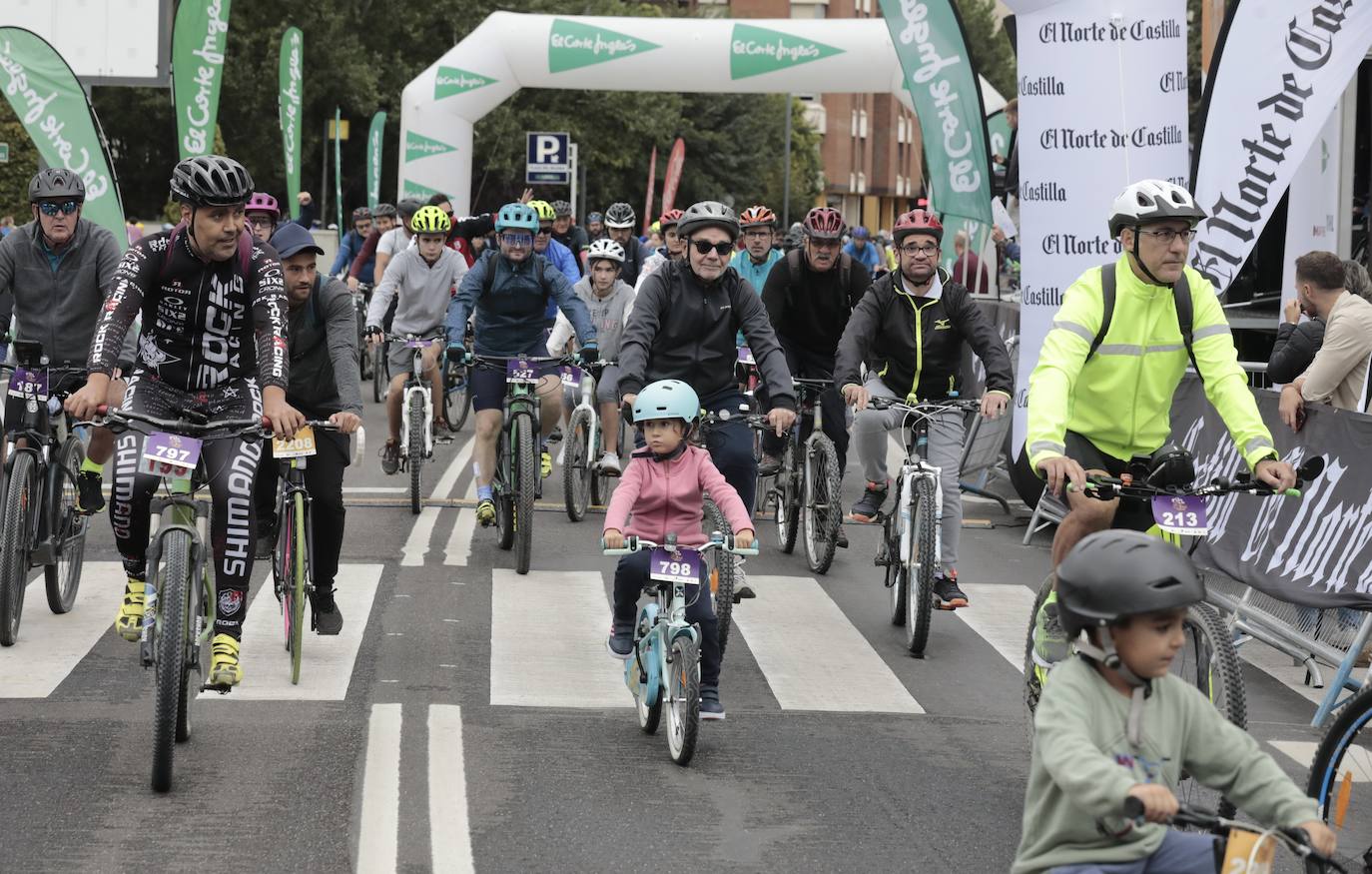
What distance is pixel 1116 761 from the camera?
13.1 ft

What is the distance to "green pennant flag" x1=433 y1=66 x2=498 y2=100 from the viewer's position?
29562 mm

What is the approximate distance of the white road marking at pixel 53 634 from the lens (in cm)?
805

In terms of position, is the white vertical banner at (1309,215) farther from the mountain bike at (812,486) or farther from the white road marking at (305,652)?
the white road marking at (305,652)

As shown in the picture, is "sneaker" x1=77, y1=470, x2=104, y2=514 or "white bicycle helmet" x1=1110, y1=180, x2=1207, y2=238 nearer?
"white bicycle helmet" x1=1110, y1=180, x2=1207, y2=238

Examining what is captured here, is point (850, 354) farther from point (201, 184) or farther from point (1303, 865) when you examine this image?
point (1303, 865)

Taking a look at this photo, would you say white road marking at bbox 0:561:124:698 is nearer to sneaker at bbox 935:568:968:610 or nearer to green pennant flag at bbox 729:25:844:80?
sneaker at bbox 935:568:968:610

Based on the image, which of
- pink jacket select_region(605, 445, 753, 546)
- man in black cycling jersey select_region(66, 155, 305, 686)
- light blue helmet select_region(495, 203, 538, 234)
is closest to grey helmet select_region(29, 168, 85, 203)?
man in black cycling jersey select_region(66, 155, 305, 686)

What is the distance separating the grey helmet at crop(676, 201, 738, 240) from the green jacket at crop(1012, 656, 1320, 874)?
5.37m

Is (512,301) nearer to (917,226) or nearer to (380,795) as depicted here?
(917,226)

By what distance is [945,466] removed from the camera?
9.77 meters

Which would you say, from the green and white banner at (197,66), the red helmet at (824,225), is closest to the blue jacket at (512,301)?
the red helmet at (824,225)

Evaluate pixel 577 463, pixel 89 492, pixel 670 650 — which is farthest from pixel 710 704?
pixel 577 463

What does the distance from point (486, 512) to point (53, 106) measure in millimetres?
8014

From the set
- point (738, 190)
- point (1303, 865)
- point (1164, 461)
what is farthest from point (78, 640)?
point (738, 190)
